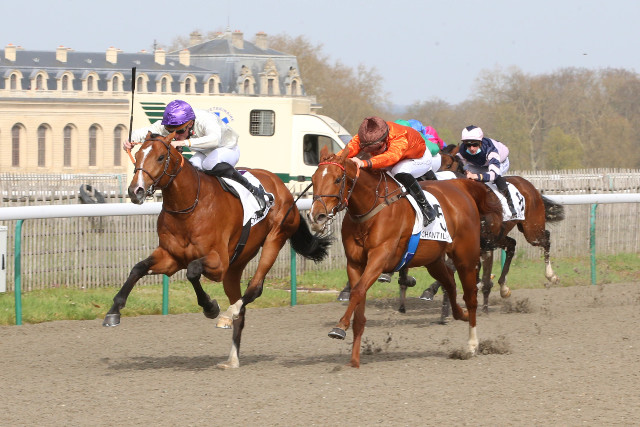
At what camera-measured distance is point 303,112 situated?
2336 centimetres

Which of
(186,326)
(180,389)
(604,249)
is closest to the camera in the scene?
(180,389)

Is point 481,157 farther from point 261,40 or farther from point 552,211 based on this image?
point 261,40

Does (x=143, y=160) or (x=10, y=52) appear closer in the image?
(x=143, y=160)

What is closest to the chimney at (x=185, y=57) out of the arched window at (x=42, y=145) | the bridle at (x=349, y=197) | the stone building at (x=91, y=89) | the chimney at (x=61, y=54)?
the stone building at (x=91, y=89)

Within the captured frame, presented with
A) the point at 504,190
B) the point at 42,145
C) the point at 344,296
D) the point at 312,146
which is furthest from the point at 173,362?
the point at 42,145

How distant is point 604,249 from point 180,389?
10.5 metres

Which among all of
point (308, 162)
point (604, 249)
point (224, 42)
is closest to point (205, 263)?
point (604, 249)

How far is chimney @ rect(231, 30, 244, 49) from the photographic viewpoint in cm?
6907

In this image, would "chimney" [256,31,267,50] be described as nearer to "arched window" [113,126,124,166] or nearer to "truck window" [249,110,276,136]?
"arched window" [113,126,124,166]

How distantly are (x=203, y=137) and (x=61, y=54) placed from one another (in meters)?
67.5

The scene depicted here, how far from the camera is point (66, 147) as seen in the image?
6894cm

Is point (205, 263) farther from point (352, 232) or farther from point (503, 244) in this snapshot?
point (503, 244)

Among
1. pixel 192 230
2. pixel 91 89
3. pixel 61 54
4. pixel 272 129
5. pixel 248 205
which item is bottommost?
pixel 192 230

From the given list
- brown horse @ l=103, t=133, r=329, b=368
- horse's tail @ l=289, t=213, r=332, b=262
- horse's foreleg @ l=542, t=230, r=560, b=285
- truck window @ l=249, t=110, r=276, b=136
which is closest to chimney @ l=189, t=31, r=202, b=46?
truck window @ l=249, t=110, r=276, b=136
